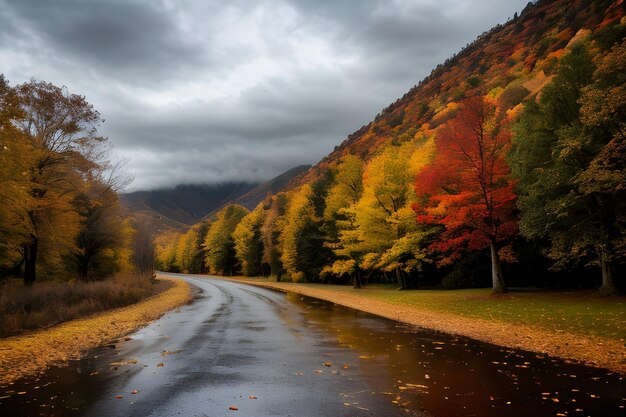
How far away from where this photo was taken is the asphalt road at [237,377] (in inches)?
263

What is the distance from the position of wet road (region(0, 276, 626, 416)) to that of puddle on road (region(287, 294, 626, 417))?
21 millimetres

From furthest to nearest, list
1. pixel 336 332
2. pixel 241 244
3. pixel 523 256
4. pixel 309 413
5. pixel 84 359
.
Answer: pixel 241 244 → pixel 523 256 → pixel 336 332 → pixel 84 359 → pixel 309 413

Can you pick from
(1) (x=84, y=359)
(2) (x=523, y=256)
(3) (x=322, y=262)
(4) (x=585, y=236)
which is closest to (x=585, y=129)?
(4) (x=585, y=236)

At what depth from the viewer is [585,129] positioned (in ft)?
61.5

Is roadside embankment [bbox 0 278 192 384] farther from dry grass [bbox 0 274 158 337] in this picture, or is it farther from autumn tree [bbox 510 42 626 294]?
autumn tree [bbox 510 42 626 294]

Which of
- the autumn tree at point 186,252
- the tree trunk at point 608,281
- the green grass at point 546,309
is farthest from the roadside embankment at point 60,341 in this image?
the autumn tree at point 186,252

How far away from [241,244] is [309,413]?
71.9 metres

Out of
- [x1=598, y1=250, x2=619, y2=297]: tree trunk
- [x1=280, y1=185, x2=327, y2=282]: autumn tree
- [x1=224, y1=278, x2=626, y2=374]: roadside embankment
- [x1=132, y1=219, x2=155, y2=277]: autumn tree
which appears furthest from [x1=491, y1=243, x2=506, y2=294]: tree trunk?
[x1=132, y1=219, x2=155, y2=277]: autumn tree

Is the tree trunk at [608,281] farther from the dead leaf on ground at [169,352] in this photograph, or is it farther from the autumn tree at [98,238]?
the autumn tree at [98,238]

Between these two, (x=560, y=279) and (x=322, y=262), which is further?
(x=322, y=262)

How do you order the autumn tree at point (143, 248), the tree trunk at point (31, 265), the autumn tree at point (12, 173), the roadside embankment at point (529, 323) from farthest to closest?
1. the autumn tree at point (143, 248)
2. the tree trunk at point (31, 265)
3. the autumn tree at point (12, 173)
4. the roadside embankment at point (529, 323)

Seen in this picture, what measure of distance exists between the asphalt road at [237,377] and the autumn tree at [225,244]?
72041mm

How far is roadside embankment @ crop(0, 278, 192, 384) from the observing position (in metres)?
9.89

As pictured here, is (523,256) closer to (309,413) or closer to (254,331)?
(254,331)
